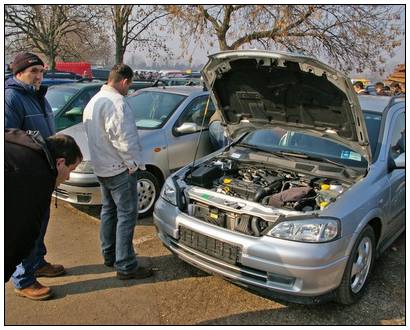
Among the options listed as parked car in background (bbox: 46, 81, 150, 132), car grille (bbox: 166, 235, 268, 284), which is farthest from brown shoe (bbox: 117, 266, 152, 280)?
parked car in background (bbox: 46, 81, 150, 132)

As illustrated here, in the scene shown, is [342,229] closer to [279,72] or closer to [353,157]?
[353,157]

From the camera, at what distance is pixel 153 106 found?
5.61m

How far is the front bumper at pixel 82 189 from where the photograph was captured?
450 centimetres

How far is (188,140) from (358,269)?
2943 mm

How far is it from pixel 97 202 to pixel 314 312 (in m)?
2.73

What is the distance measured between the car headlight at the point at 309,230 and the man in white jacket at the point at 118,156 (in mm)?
1284

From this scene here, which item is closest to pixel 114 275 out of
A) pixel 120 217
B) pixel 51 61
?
pixel 120 217

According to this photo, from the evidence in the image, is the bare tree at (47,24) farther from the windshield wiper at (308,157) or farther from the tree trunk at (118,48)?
the windshield wiper at (308,157)

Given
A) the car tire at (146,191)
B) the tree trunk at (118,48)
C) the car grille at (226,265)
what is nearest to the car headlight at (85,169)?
the car tire at (146,191)

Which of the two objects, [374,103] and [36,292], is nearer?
[36,292]

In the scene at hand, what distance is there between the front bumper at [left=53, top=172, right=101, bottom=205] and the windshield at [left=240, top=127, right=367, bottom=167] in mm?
1819

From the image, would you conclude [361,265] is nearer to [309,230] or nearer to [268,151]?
[309,230]

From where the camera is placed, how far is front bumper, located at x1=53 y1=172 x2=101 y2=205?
177 inches

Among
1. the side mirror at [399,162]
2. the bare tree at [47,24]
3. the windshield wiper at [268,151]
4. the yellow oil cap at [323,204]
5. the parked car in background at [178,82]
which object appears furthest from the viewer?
the bare tree at [47,24]
